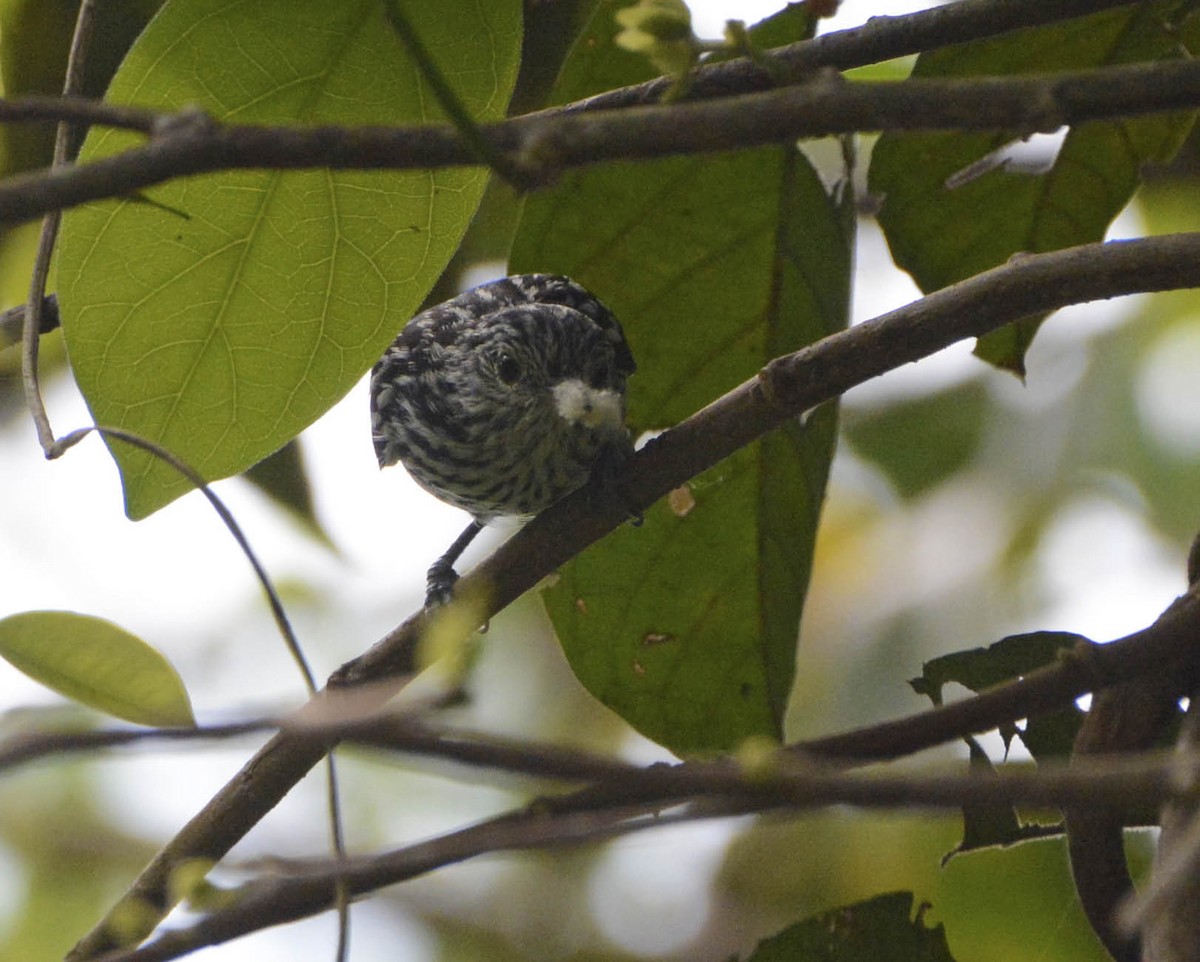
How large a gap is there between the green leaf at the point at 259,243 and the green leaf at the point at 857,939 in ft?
3.53

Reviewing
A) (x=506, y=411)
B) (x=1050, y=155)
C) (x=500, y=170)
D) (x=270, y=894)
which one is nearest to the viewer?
(x=270, y=894)

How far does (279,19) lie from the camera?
2.27 metres

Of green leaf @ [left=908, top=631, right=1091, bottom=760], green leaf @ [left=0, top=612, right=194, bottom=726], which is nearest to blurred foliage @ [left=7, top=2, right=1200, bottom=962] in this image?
green leaf @ [left=908, top=631, right=1091, bottom=760]

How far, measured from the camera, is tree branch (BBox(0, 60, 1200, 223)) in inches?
45.7

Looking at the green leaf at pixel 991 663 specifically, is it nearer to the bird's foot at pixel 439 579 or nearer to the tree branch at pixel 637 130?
the tree branch at pixel 637 130

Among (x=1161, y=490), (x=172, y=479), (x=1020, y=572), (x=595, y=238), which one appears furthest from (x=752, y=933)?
(x=172, y=479)

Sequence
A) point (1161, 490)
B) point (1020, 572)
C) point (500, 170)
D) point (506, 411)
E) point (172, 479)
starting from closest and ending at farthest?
point (500, 170) → point (172, 479) → point (506, 411) → point (1161, 490) → point (1020, 572)

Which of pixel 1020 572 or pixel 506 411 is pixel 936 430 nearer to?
pixel 1020 572

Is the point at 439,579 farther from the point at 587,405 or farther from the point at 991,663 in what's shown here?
the point at 991,663

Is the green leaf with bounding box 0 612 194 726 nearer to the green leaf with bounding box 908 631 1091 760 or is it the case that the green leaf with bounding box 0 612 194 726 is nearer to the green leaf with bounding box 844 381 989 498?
the green leaf with bounding box 908 631 1091 760

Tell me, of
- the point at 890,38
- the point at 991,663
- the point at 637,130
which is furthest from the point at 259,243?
the point at 991,663

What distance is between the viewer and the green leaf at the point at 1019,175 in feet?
8.52

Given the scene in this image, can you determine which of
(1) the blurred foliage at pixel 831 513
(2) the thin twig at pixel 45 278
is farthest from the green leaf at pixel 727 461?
(2) the thin twig at pixel 45 278

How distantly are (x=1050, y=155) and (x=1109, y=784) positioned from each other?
199 centimetres
